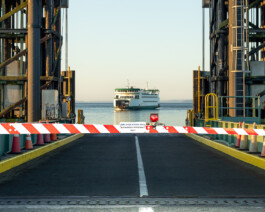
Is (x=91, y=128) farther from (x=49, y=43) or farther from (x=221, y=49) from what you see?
(x=49, y=43)

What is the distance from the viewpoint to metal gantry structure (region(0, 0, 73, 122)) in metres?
35.9

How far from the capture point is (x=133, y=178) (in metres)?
11.5

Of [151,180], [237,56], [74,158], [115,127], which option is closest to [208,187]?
[151,180]

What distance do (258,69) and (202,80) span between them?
8679mm

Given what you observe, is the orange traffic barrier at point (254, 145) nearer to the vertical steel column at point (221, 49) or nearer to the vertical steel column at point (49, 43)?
the vertical steel column at point (221, 49)

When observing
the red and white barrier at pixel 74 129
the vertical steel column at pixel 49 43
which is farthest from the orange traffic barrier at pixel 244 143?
the vertical steel column at pixel 49 43

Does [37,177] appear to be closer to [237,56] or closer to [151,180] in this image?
[151,180]

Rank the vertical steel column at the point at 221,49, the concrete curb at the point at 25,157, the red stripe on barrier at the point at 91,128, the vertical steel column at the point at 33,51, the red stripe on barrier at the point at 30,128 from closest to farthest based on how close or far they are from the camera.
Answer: the red stripe on barrier at the point at 30,128
the red stripe on barrier at the point at 91,128
the concrete curb at the point at 25,157
the vertical steel column at the point at 33,51
the vertical steel column at the point at 221,49

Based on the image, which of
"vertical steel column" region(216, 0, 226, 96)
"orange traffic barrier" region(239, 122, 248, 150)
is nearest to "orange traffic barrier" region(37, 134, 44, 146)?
"orange traffic barrier" region(239, 122, 248, 150)

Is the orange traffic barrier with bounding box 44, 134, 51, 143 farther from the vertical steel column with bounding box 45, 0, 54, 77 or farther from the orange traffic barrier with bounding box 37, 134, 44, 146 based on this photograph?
the vertical steel column with bounding box 45, 0, 54, 77

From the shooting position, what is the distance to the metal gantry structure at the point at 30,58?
118 feet

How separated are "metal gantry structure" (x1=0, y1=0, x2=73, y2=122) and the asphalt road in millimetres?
20553

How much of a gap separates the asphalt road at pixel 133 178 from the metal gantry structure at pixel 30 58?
2055 cm

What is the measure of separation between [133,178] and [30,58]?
26035 mm
